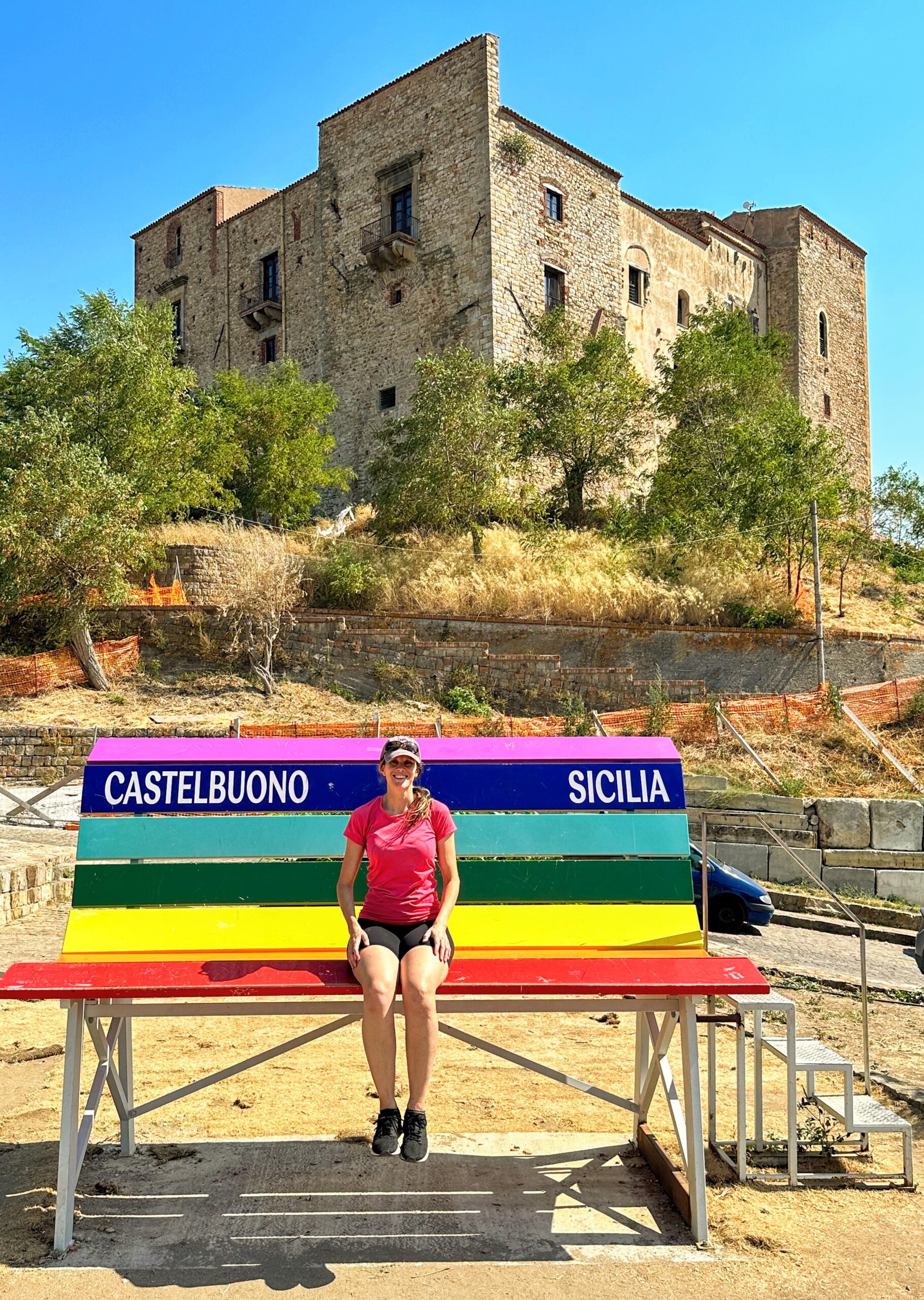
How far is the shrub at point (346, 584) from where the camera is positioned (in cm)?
2348

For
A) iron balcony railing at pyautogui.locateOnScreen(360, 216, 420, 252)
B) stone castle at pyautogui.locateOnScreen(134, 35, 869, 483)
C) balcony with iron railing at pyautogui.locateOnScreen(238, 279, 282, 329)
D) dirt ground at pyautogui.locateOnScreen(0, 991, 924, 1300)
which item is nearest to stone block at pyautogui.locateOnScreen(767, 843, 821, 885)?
dirt ground at pyautogui.locateOnScreen(0, 991, 924, 1300)

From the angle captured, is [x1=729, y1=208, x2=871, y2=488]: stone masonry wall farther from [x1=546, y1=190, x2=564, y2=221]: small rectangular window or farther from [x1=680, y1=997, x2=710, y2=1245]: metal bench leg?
[x1=680, y1=997, x2=710, y2=1245]: metal bench leg

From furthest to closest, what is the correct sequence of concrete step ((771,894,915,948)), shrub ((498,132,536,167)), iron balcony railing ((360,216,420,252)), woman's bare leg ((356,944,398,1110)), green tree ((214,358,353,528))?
iron balcony railing ((360,216,420,252)) < shrub ((498,132,536,167)) < green tree ((214,358,353,528)) < concrete step ((771,894,915,948)) < woman's bare leg ((356,944,398,1110))

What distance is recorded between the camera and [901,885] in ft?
44.1

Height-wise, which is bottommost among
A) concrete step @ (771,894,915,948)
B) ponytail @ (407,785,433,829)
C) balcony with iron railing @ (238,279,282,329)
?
concrete step @ (771,894,915,948)

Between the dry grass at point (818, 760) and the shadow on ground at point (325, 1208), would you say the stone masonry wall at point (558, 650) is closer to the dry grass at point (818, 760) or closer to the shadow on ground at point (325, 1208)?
the dry grass at point (818, 760)

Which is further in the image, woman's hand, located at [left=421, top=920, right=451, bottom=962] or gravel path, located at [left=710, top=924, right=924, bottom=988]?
gravel path, located at [left=710, top=924, right=924, bottom=988]

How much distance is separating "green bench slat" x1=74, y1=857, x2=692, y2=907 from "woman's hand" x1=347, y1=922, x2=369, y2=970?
45 cm

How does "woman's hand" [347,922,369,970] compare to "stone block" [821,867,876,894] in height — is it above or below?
above

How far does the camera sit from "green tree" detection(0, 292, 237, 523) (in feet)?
82.5

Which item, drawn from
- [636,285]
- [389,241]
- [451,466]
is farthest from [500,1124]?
[636,285]

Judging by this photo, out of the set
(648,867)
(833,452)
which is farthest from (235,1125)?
(833,452)

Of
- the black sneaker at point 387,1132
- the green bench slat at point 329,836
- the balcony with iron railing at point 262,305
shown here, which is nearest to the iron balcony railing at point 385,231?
the balcony with iron railing at point 262,305

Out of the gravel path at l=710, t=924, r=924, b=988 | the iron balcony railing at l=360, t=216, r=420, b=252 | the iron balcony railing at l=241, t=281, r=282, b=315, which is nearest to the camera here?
the gravel path at l=710, t=924, r=924, b=988
